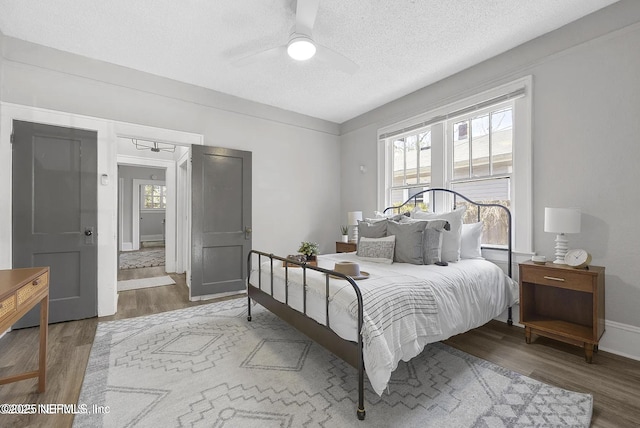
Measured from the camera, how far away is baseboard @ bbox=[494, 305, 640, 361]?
233 centimetres

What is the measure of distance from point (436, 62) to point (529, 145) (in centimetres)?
139

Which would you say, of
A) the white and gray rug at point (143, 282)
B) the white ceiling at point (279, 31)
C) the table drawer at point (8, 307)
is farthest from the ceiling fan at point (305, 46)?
the white and gray rug at point (143, 282)

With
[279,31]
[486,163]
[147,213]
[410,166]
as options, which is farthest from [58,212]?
[147,213]

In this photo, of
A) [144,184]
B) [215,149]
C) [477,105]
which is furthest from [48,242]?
[144,184]

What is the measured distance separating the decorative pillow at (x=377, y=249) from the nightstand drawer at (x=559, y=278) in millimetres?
1207

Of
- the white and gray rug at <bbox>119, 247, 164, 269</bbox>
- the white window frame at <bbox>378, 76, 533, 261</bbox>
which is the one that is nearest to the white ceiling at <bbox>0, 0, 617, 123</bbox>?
the white window frame at <bbox>378, 76, 533, 261</bbox>

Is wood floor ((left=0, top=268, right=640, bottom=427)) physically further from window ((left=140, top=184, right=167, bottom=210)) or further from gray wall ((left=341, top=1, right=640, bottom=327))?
window ((left=140, top=184, right=167, bottom=210))

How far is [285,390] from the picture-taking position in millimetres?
1916

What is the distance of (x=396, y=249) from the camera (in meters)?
2.98

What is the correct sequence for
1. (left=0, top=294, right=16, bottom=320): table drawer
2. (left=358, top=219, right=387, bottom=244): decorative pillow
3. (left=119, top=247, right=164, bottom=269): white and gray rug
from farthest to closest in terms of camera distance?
(left=119, top=247, right=164, bottom=269): white and gray rug, (left=358, top=219, right=387, bottom=244): decorative pillow, (left=0, top=294, right=16, bottom=320): table drawer

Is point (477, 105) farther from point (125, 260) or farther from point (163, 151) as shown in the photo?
point (125, 260)

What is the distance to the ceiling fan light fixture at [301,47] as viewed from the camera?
91.0 inches

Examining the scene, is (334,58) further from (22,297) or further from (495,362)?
(495,362)

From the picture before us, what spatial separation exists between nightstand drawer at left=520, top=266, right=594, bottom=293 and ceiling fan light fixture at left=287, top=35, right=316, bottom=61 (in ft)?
8.91
